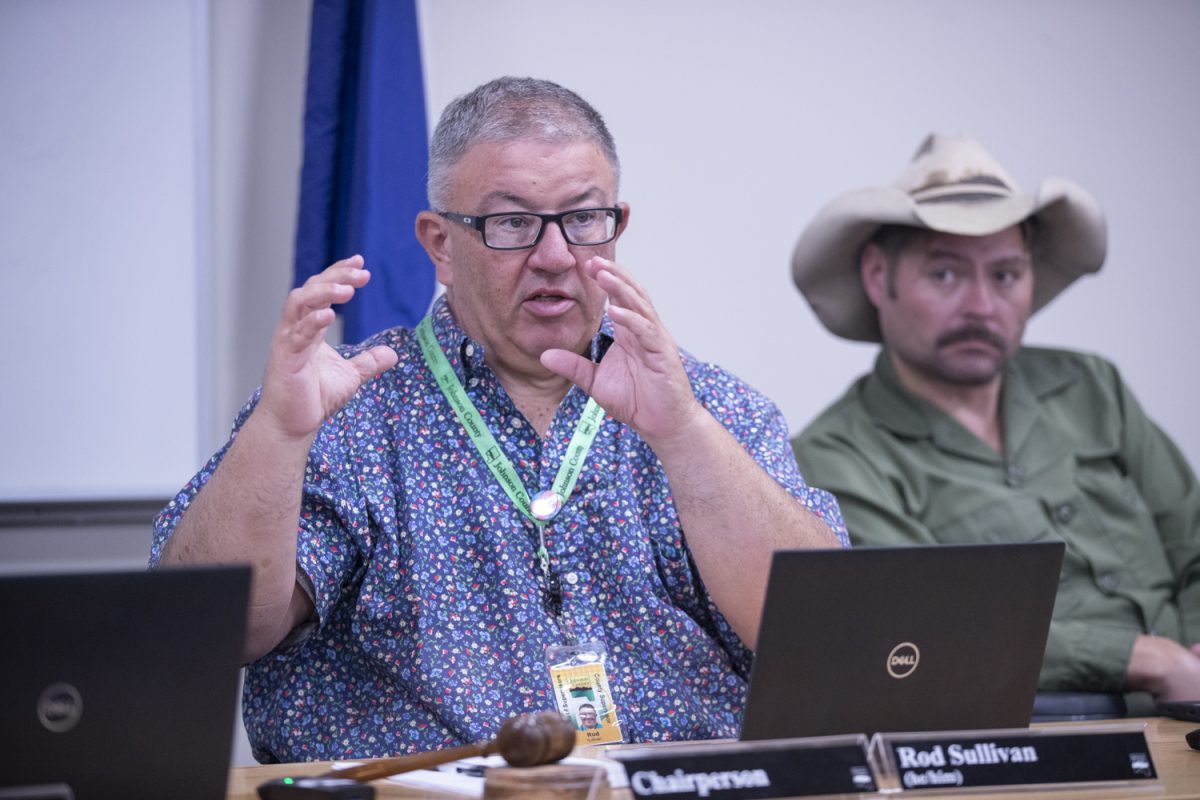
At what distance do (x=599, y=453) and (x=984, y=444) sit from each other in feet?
3.48

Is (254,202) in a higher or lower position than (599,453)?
higher

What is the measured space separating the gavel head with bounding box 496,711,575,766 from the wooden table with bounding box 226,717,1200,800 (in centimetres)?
6

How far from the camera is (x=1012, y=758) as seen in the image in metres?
1.21

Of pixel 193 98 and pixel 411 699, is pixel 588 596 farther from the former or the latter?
pixel 193 98

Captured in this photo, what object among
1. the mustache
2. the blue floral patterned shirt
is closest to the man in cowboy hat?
the mustache

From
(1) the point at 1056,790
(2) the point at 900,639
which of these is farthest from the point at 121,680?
(1) the point at 1056,790

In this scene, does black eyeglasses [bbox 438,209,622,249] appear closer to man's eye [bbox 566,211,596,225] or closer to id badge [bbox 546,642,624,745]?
man's eye [bbox 566,211,596,225]

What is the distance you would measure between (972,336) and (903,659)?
1.49 metres

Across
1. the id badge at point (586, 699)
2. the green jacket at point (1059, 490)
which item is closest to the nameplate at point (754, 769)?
the id badge at point (586, 699)

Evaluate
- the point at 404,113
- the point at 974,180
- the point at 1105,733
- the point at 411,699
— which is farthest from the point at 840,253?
the point at 1105,733

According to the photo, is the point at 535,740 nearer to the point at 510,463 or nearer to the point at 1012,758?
the point at 1012,758

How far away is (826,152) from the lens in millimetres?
3451

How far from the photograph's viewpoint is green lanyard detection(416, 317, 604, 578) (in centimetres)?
182

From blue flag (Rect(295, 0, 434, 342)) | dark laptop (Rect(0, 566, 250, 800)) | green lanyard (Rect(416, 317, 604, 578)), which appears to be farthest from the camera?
blue flag (Rect(295, 0, 434, 342))
